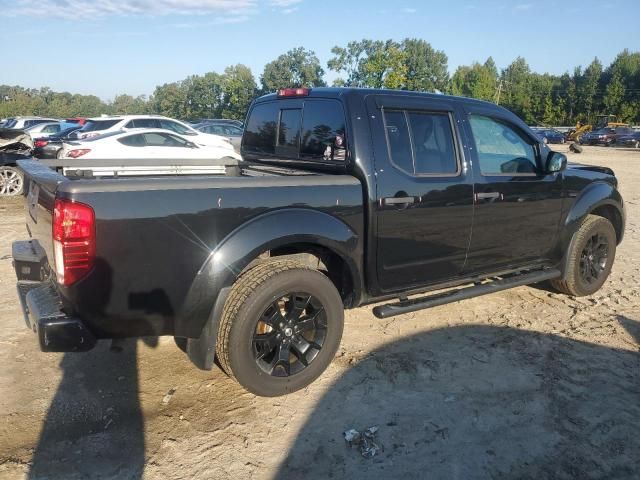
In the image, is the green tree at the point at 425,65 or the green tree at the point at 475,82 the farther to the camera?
the green tree at the point at 425,65

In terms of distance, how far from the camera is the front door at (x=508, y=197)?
400 centimetres

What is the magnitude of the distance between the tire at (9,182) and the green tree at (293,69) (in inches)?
3290

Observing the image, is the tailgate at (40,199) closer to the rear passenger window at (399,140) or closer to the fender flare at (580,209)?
the rear passenger window at (399,140)

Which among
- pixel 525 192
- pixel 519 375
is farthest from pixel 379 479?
pixel 525 192

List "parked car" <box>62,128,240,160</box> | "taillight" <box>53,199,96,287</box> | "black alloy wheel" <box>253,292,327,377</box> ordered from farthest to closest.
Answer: "parked car" <box>62,128,240,160</box> < "black alloy wheel" <box>253,292,327,377</box> < "taillight" <box>53,199,96,287</box>

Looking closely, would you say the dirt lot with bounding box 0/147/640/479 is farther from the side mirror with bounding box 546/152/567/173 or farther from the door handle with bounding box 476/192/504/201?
the side mirror with bounding box 546/152/567/173

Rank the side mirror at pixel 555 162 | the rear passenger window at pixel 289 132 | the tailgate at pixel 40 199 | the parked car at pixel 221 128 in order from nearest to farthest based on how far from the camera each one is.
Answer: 1. the tailgate at pixel 40 199
2. the rear passenger window at pixel 289 132
3. the side mirror at pixel 555 162
4. the parked car at pixel 221 128

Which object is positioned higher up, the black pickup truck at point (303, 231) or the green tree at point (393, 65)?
the green tree at point (393, 65)

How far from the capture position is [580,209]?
15.4ft

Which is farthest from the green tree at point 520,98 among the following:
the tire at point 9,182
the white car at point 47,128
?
the tire at point 9,182

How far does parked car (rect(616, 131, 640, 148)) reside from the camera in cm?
3763

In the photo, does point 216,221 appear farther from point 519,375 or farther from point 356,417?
point 519,375

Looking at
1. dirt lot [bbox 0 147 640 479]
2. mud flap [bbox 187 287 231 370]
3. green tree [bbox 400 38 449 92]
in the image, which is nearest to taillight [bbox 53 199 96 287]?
mud flap [bbox 187 287 231 370]

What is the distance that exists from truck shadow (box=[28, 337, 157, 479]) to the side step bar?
1.74 meters
